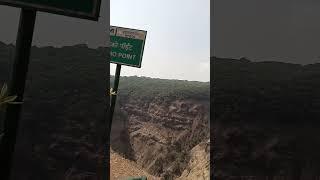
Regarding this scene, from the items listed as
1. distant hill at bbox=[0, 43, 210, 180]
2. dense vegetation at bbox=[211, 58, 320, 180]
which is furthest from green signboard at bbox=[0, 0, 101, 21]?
dense vegetation at bbox=[211, 58, 320, 180]

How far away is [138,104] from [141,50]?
97.8 feet

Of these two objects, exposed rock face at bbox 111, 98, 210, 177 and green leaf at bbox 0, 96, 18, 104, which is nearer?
green leaf at bbox 0, 96, 18, 104

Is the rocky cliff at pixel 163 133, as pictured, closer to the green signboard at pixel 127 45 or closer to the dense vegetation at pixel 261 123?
the green signboard at pixel 127 45

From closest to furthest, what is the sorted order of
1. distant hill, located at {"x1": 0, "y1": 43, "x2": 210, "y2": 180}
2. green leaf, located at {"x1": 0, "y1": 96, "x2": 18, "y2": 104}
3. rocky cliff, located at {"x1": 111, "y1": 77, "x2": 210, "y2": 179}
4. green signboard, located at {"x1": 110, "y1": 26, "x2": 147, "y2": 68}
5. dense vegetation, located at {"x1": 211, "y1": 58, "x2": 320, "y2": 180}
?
green leaf, located at {"x1": 0, "y1": 96, "x2": 18, "y2": 104}, distant hill, located at {"x1": 0, "y1": 43, "x2": 210, "y2": 180}, dense vegetation, located at {"x1": 211, "y1": 58, "x2": 320, "y2": 180}, green signboard, located at {"x1": 110, "y1": 26, "x2": 147, "y2": 68}, rocky cliff, located at {"x1": 111, "y1": 77, "x2": 210, "y2": 179}

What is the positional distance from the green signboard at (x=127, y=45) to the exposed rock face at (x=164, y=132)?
1588cm

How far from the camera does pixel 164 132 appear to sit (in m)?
33.6

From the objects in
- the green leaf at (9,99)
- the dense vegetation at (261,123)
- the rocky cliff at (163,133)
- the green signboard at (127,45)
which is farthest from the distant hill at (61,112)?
the rocky cliff at (163,133)

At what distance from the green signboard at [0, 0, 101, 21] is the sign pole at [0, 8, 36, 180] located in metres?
0.09

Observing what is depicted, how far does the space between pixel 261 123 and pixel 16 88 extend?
7.82 m

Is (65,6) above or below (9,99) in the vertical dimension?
above

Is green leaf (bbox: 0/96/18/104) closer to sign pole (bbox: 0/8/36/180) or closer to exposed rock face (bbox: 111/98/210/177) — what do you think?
sign pole (bbox: 0/8/36/180)

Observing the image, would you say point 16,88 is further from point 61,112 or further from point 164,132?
point 164,132

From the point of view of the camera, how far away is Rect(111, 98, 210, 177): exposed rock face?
28750 millimetres

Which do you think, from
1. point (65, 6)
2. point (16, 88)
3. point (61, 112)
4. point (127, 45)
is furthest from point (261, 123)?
point (16, 88)
